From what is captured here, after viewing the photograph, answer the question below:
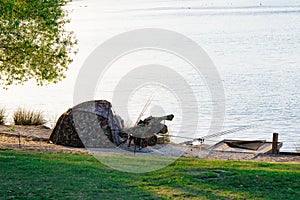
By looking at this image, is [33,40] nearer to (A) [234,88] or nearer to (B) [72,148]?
(B) [72,148]

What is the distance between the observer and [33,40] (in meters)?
19.1

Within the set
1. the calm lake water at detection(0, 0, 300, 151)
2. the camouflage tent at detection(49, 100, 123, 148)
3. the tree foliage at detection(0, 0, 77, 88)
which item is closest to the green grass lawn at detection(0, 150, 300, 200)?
the tree foliage at detection(0, 0, 77, 88)

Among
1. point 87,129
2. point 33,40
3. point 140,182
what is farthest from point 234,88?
point 140,182

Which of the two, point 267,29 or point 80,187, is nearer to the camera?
point 80,187

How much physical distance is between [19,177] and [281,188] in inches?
195

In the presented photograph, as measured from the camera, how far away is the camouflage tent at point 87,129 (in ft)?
68.0

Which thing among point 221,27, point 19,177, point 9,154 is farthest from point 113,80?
point 221,27

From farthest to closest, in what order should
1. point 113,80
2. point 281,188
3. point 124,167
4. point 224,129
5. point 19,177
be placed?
point 113,80
point 224,129
point 124,167
point 19,177
point 281,188

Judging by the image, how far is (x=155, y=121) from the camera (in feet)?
67.7

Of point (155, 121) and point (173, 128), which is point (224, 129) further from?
point (155, 121)

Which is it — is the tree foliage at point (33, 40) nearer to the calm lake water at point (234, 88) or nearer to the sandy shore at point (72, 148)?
the sandy shore at point (72, 148)

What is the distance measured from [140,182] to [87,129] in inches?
397

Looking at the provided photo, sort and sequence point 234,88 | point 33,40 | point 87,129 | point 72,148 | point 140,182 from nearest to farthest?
point 140,182
point 33,40
point 72,148
point 87,129
point 234,88

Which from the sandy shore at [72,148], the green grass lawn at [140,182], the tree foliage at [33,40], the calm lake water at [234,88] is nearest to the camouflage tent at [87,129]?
the sandy shore at [72,148]
